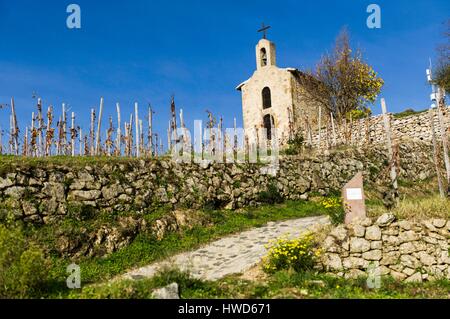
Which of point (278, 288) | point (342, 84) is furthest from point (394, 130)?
point (278, 288)

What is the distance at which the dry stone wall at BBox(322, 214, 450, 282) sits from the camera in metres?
9.42

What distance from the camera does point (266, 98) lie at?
35.2 meters

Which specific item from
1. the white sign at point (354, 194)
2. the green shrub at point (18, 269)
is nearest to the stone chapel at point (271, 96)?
the white sign at point (354, 194)

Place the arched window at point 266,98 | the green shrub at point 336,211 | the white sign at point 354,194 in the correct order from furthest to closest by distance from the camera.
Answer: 1. the arched window at point 266,98
2. the green shrub at point 336,211
3. the white sign at point 354,194

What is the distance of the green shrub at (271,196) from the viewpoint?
16.6 meters

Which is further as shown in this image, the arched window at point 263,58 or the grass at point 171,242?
the arched window at point 263,58

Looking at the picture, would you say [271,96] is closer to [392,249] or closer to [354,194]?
[354,194]

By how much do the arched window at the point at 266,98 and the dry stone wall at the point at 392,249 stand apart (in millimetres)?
25489

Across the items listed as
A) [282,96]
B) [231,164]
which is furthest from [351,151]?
[282,96]

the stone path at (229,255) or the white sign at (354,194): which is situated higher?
the white sign at (354,194)

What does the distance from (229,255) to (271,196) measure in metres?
5.94

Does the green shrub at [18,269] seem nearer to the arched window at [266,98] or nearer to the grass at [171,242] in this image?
Answer: the grass at [171,242]

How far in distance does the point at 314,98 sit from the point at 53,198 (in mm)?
26629
